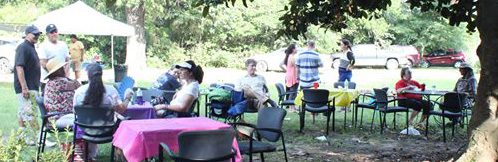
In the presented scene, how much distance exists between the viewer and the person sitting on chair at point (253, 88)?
9.12 metres

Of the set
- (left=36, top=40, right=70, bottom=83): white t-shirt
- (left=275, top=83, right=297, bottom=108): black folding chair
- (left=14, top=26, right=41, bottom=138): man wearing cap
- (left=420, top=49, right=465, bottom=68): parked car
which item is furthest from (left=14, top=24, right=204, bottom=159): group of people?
(left=420, top=49, right=465, bottom=68): parked car

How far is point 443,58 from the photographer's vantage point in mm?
34031

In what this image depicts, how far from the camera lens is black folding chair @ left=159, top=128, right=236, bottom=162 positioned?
14.8 feet

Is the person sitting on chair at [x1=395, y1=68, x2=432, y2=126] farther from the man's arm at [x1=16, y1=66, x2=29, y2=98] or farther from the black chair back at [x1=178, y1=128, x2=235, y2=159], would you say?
the man's arm at [x1=16, y1=66, x2=29, y2=98]

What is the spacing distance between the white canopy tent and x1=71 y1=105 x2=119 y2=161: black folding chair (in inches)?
387

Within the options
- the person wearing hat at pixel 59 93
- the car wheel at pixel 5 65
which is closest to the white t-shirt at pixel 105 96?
the person wearing hat at pixel 59 93

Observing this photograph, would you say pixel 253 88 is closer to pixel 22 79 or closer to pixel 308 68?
pixel 308 68

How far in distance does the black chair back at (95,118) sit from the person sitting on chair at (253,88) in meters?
3.41

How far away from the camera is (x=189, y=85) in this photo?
6949 mm

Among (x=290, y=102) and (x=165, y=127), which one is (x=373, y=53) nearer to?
(x=290, y=102)

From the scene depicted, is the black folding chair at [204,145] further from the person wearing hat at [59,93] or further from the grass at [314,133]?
the grass at [314,133]

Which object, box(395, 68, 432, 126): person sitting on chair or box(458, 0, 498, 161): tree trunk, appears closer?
box(458, 0, 498, 161): tree trunk

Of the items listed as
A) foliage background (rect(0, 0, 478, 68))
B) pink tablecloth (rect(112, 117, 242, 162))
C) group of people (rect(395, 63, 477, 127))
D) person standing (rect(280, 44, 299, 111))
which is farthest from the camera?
foliage background (rect(0, 0, 478, 68))

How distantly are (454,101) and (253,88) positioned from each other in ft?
9.97
